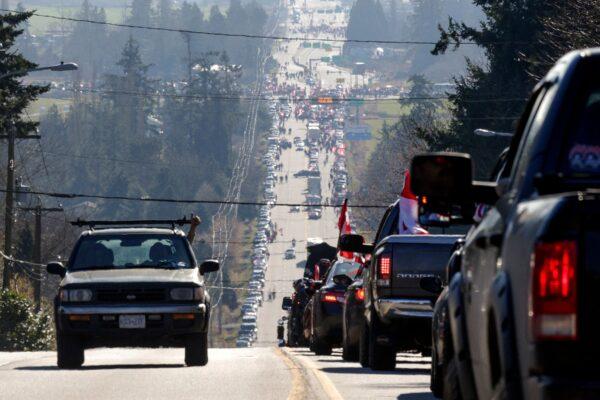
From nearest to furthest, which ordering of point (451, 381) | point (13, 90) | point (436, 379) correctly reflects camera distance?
point (451, 381)
point (436, 379)
point (13, 90)

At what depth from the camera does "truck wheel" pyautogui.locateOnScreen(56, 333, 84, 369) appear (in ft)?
64.2

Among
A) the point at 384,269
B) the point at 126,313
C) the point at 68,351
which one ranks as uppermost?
the point at 384,269

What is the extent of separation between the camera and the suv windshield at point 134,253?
2053 centimetres

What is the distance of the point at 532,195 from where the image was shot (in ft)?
22.3

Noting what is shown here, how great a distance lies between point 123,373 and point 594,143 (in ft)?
38.1

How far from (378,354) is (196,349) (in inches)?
93.2

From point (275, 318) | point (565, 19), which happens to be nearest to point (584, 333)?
point (565, 19)

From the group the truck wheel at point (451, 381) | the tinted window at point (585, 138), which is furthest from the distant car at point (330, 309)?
the tinted window at point (585, 138)

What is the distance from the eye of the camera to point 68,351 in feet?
64.6

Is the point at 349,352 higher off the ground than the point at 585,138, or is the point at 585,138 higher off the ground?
the point at 585,138

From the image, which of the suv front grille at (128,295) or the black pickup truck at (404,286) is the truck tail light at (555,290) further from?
the suv front grille at (128,295)

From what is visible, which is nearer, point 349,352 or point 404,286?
point 404,286

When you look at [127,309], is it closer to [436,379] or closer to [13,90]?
[436,379]

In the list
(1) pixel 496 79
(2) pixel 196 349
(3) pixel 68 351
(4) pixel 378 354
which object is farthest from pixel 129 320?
(1) pixel 496 79
